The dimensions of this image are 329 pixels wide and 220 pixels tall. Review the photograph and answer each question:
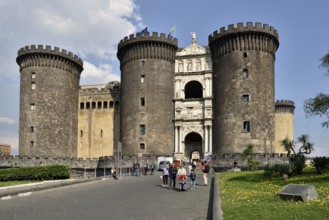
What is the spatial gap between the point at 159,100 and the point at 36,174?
21208 millimetres

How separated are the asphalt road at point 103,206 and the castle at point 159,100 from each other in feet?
88.9

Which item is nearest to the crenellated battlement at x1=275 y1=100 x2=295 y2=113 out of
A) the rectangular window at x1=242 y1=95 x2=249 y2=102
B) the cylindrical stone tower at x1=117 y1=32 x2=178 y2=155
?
the rectangular window at x1=242 y1=95 x2=249 y2=102

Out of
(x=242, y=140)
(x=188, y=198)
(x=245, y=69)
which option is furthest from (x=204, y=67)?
(x=188, y=198)

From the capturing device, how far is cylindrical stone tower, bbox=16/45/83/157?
51.0 m

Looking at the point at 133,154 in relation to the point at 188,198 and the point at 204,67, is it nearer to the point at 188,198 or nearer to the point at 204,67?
the point at 204,67

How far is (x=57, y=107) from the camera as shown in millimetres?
52594

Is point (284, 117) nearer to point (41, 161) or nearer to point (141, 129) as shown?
point (141, 129)

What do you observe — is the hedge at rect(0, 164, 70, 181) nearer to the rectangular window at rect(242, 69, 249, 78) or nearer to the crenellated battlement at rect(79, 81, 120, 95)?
the rectangular window at rect(242, 69, 249, 78)

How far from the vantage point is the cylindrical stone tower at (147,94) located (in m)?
48.2

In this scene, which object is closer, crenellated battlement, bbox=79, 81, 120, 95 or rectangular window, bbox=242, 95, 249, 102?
rectangular window, bbox=242, 95, 249, 102

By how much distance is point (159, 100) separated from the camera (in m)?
49.2

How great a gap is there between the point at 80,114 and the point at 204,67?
19580 mm

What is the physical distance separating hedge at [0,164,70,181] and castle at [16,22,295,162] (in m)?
13.3

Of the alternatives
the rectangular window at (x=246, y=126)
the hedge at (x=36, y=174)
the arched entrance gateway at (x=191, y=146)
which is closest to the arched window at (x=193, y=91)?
the arched entrance gateway at (x=191, y=146)
